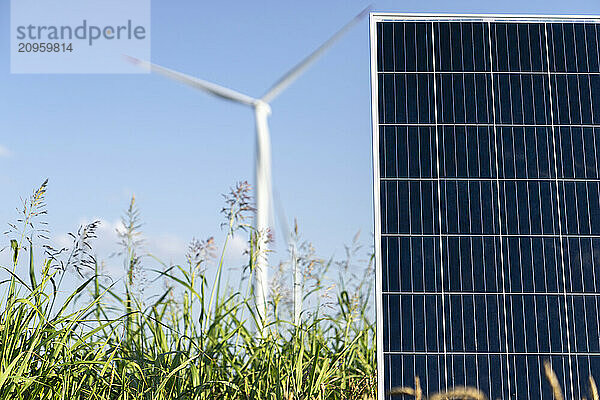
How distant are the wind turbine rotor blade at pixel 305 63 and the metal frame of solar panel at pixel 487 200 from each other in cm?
743

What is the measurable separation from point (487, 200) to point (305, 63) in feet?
28.9

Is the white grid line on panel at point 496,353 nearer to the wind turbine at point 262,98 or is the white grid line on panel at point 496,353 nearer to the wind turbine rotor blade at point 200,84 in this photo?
the wind turbine at point 262,98

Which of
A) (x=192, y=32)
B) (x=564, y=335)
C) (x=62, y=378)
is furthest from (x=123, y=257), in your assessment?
(x=192, y=32)

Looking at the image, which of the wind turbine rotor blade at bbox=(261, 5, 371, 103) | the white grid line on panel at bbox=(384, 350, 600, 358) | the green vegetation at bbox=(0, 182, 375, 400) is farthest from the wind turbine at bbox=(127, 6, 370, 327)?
the white grid line on panel at bbox=(384, 350, 600, 358)

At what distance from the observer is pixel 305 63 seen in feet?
57.6

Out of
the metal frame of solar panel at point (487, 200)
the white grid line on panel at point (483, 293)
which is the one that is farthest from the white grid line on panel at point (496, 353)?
the white grid line on panel at point (483, 293)

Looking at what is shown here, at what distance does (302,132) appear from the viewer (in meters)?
27.6

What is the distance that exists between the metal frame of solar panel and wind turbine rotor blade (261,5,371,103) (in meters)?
7.43

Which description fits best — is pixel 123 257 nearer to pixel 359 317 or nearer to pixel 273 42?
pixel 359 317

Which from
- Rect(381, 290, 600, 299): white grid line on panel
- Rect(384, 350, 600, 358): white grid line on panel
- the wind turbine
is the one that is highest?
the wind turbine

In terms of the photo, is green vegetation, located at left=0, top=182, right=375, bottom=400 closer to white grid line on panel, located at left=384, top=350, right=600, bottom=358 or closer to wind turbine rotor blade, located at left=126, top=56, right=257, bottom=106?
white grid line on panel, located at left=384, top=350, right=600, bottom=358

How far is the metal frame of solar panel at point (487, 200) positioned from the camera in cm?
898

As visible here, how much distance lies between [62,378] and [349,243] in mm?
4295

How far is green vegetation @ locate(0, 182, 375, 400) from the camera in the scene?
7691 millimetres
